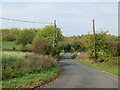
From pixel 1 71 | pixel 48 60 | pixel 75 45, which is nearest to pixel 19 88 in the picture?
pixel 1 71

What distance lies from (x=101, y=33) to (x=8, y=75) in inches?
1147

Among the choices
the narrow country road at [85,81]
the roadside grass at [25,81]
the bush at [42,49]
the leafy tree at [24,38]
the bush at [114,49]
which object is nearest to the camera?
the roadside grass at [25,81]

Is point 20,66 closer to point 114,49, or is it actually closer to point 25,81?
point 25,81

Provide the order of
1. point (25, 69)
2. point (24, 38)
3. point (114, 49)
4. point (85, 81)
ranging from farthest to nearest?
point (24, 38) → point (114, 49) → point (25, 69) → point (85, 81)

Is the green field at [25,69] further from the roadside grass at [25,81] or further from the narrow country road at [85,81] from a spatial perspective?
the narrow country road at [85,81]

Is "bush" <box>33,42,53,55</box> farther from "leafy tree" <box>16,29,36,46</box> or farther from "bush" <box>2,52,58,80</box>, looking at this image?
"leafy tree" <box>16,29,36,46</box>

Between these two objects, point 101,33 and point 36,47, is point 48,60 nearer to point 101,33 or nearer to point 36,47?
point 36,47

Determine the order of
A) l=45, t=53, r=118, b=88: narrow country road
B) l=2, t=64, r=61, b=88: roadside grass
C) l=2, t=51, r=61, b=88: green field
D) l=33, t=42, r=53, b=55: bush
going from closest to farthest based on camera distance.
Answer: l=2, t=64, r=61, b=88: roadside grass
l=45, t=53, r=118, b=88: narrow country road
l=2, t=51, r=61, b=88: green field
l=33, t=42, r=53, b=55: bush

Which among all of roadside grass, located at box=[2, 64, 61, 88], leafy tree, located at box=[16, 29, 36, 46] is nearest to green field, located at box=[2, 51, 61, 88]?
roadside grass, located at box=[2, 64, 61, 88]

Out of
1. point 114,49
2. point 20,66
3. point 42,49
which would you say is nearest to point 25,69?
point 20,66

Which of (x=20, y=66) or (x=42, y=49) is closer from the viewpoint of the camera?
(x=20, y=66)

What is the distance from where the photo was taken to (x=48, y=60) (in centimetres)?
2584

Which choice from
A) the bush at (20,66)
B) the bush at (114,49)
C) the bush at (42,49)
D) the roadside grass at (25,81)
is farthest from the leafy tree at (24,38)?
the roadside grass at (25,81)

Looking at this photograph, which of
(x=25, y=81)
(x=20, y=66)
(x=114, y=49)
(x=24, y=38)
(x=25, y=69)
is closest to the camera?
(x=25, y=81)
